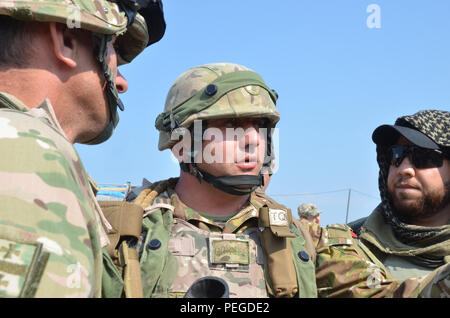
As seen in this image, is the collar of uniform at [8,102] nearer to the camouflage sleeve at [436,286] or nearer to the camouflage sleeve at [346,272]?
the camouflage sleeve at [436,286]

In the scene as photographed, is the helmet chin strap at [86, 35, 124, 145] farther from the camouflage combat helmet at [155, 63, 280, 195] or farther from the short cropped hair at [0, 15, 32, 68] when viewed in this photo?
the camouflage combat helmet at [155, 63, 280, 195]

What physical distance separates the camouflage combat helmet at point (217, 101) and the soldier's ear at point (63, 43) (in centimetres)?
131

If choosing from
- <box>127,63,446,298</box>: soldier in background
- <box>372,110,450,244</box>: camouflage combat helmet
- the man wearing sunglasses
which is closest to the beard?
the man wearing sunglasses

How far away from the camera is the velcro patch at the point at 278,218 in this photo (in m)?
3.12

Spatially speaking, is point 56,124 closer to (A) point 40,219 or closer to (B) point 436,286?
(A) point 40,219

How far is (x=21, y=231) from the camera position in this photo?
118 centimetres

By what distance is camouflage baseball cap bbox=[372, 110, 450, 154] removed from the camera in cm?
405

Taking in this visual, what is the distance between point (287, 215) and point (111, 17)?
1.71 m

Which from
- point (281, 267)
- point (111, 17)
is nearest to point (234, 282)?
point (281, 267)

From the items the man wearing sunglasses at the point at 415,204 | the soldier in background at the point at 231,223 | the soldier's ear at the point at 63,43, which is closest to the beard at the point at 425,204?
the man wearing sunglasses at the point at 415,204

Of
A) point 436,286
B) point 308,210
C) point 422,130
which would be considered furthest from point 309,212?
point 436,286

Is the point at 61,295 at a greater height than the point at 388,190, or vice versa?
the point at 388,190

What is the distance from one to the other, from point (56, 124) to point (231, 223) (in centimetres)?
170
